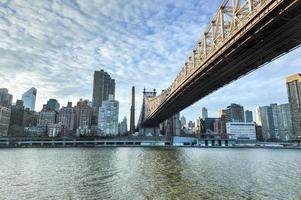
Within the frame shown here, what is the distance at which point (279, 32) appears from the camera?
21406mm

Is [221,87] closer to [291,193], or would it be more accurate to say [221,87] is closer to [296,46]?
[296,46]

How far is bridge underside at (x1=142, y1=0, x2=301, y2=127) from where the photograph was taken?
18.9 meters

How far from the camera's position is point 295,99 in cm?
17762

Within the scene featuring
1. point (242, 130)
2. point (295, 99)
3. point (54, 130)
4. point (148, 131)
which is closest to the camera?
point (148, 131)

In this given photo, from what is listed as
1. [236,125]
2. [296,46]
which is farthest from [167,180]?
[236,125]

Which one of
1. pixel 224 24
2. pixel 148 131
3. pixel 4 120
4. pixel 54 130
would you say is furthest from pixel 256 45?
pixel 54 130

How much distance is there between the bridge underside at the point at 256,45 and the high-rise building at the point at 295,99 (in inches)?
6500

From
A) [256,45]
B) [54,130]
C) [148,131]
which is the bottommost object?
[148,131]

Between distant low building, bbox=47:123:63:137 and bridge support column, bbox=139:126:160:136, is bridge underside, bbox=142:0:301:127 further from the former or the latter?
distant low building, bbox=47:123:63:137

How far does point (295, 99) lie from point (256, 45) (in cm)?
17977

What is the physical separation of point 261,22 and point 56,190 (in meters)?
19.9

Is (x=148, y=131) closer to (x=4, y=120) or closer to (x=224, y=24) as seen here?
(x=4, y=120)

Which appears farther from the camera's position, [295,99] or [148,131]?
[295,99]

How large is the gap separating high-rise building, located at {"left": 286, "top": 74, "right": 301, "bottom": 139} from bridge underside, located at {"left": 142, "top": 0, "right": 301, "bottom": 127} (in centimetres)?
16509
